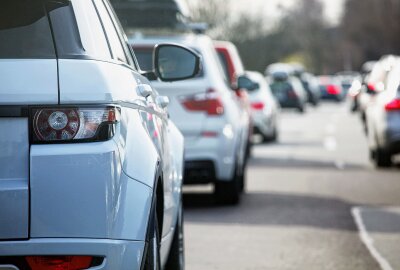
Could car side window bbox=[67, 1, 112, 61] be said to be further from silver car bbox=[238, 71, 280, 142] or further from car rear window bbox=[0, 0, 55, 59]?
silver car bbox=[238, 71, 280, 142]

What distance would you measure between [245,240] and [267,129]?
17592 millimetres

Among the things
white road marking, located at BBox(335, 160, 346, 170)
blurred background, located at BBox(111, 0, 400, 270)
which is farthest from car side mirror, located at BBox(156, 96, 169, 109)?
white road marking, located at BBox(335, 160, 346, 170)

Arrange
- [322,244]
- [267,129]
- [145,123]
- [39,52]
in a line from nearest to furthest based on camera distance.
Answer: [39,52]
[145,123]
[322,244]
[267,129]

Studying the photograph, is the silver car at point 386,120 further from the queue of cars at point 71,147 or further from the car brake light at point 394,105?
the queue of cars at point 71,147

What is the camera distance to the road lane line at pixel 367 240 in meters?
8.74

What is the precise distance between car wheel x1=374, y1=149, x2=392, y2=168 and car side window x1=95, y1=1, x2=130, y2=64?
1357 centimetres

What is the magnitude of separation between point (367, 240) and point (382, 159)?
9295mm

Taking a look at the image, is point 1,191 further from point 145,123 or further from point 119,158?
point 145,123

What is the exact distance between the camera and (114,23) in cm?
591

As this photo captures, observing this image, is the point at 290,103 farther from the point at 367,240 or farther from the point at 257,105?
the point at 367,240

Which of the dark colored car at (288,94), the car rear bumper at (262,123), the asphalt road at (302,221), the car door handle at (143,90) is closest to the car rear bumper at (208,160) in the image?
the asphalt road at (302,221)

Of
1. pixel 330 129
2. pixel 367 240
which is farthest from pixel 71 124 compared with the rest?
pixel 330 129

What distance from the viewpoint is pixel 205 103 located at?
40.4 feet

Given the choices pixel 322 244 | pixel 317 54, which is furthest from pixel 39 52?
pixel 317 54
